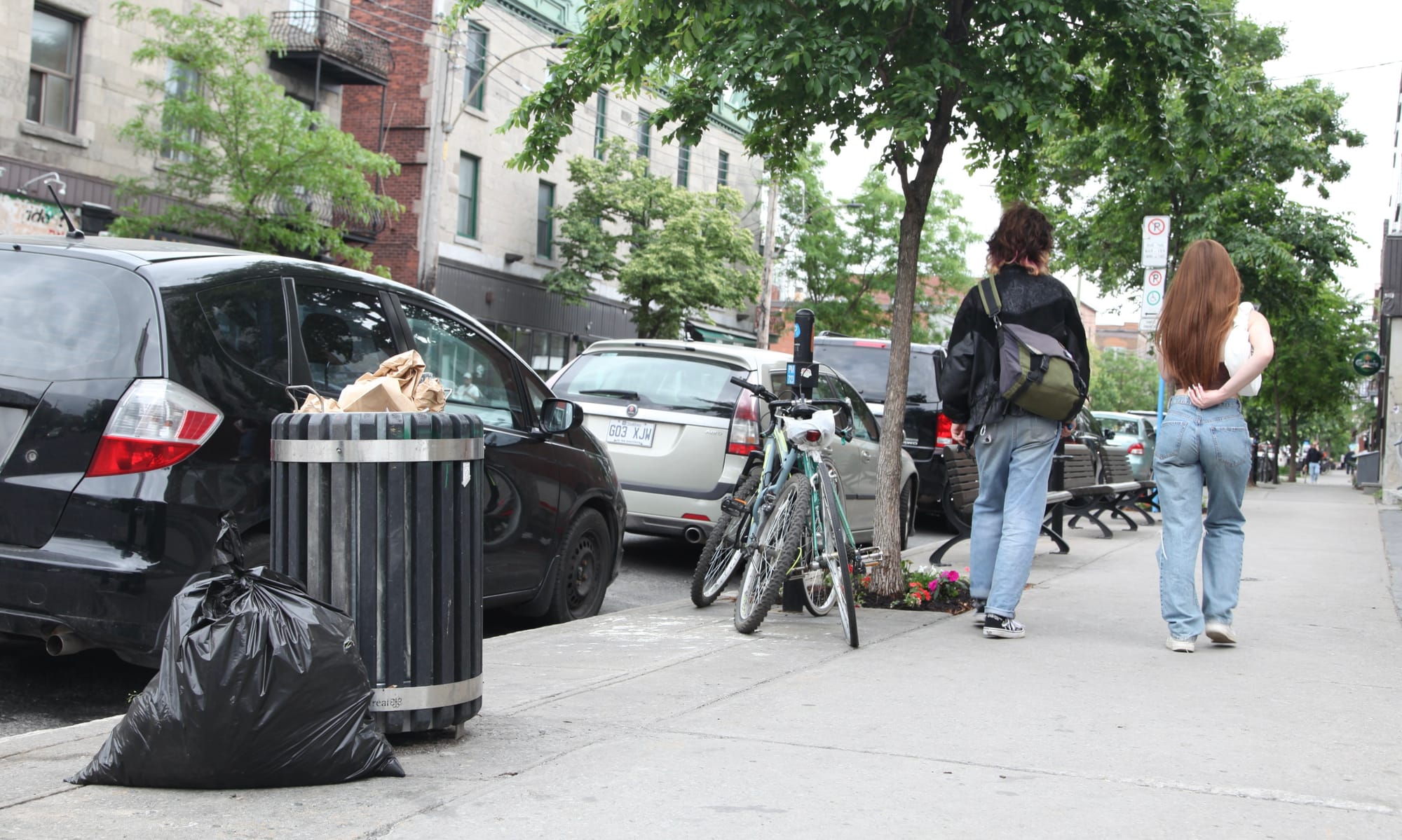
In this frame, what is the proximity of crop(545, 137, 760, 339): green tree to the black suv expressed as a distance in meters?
21.3

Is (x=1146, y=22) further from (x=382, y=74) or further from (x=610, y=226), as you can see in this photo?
(x=610, y=226)

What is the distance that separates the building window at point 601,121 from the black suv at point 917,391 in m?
23.9

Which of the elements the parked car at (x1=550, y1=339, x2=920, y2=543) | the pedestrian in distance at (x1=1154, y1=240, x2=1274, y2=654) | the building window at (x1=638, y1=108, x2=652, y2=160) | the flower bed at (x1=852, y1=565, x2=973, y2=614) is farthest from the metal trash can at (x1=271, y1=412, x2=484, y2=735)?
the building window at (x1=638, y1=108, x2=652, y2=160)

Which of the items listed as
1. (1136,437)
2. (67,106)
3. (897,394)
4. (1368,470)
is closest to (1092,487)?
(897,394)

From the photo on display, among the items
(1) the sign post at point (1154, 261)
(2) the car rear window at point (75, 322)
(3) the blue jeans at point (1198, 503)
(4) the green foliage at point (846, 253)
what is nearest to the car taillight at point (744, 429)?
(3) the blue jeans at point (1198, 503)

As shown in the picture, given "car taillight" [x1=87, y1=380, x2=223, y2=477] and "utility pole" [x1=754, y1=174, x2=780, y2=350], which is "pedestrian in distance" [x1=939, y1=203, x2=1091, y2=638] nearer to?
"car taillight" [x1=87, y1=380, x2=223, y2=477]

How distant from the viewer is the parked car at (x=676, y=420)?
28.8ft

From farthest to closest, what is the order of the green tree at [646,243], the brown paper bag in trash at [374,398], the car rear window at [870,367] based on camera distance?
the green tree at [646,243] < the car rear window at [870,367] < the brown paper bag in trash at [374,398]

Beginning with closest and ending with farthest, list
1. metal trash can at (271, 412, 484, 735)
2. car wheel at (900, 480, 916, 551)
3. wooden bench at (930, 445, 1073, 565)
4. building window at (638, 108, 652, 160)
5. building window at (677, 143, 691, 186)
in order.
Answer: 1. metal trash can at (271, 412, 484, 735)
2. wooden bench at (930, 445, 1073, 565)
3. car wheel at (900, 480, 916, 551)
4. building window at (638, 108, 652, 160)
5. building window at (677, 143, 691, 186)

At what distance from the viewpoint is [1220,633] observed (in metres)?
5.91

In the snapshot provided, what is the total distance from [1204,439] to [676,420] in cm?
393

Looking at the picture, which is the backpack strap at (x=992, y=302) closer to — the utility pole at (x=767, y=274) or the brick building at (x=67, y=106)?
the brick building at (x=67, y=106)

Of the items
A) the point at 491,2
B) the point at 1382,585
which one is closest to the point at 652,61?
the point at 1382,585

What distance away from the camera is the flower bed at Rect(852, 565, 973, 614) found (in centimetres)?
716
